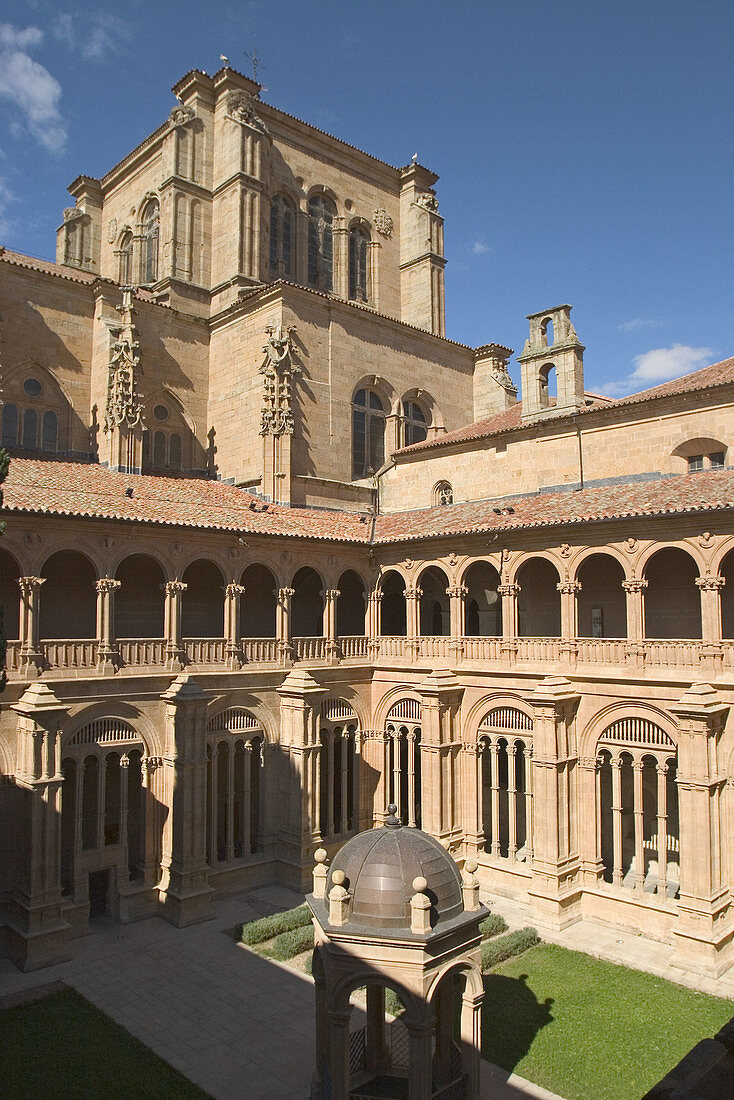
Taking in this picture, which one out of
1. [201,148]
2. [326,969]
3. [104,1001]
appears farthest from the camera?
[201,148]

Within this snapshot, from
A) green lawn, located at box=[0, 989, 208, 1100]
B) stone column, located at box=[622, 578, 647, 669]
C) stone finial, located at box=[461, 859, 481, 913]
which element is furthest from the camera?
stone column, located at box=[622, 578, 647, 669]

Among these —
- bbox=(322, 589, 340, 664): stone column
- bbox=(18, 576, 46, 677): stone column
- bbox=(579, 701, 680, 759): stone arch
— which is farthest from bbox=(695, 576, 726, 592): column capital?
bbox=(18, 576, 46, 677): stone column

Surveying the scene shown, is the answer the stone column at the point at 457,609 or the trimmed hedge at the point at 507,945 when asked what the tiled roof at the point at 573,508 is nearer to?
the stone column at the point at 457,609

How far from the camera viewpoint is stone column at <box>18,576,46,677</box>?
1912 centimetres

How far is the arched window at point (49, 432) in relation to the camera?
28.6 meters

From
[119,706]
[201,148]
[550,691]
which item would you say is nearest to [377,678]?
[550,691]

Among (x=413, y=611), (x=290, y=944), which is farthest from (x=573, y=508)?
(x=290, y=944)

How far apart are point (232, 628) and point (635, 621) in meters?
10.9

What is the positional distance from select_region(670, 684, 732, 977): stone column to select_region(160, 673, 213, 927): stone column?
1135 cm

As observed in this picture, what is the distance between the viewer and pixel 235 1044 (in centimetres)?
1477

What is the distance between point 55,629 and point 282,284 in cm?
1468

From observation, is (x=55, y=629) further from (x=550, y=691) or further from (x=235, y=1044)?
(x=550, y=691)

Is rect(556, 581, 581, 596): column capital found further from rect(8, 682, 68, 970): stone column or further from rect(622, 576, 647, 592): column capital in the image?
rect(8, 682, 68, 970): stone column

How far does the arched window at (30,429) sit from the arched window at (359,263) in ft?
51.7
